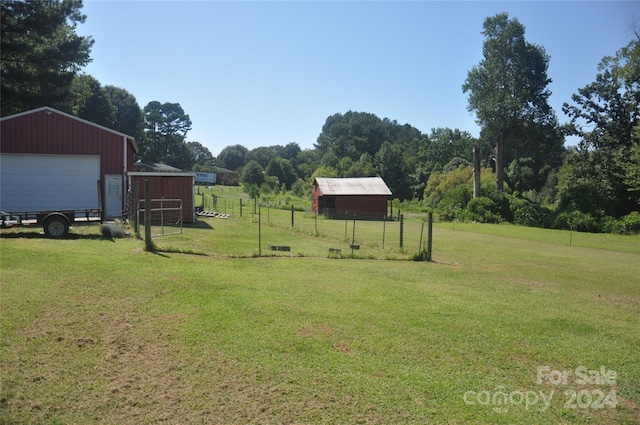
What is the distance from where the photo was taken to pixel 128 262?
11047mm

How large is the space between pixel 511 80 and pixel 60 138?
44836 millimetres

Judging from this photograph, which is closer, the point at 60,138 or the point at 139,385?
the point at 139,385

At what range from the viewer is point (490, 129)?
170ft

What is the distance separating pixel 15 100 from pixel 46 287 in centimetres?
2497

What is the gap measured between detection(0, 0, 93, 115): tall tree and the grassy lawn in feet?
55.4

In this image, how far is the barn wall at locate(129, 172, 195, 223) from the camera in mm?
23766

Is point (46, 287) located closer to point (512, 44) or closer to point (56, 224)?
point (56, 224)

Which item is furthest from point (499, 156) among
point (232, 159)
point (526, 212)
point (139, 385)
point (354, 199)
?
point (232, 159)

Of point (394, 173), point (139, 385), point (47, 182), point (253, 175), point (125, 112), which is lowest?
point (139, 385)

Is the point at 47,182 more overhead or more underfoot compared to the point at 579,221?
more overhead

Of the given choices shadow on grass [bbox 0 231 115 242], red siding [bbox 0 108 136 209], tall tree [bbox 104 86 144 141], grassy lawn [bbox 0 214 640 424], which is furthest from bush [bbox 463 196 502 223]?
tall tree [bbox 104 86 144 141]

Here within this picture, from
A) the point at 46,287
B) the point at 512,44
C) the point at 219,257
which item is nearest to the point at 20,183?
the point at 219,257

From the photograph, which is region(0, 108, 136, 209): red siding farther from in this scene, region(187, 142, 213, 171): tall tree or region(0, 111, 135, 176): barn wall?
region(187, 142, 213, 171): tall tree

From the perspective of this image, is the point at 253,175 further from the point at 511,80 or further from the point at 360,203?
the point at 511,80
